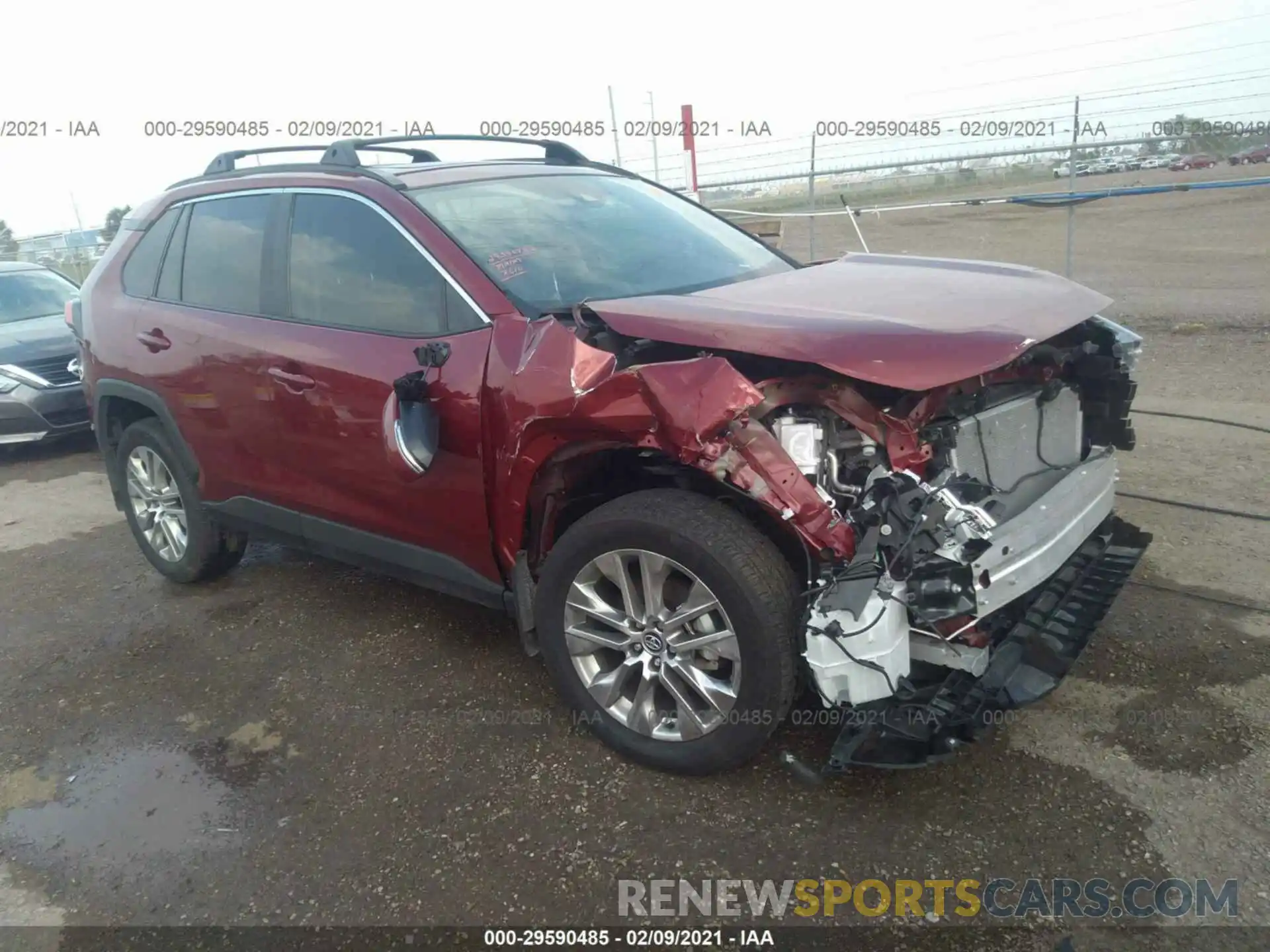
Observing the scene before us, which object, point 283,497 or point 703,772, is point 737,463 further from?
point 283,497

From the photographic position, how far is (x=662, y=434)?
8.51ft

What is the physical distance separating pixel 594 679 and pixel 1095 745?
1.60m

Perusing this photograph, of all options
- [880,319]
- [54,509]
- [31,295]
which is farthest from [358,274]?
[31,295]

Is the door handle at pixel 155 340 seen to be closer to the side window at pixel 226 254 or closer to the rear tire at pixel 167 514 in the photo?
the side window at pixel 226 254

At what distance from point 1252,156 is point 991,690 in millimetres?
17663

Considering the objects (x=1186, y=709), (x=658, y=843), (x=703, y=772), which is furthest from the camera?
(x=1186, y=709)

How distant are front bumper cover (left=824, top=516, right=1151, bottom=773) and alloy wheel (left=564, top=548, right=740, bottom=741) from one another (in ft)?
1.32

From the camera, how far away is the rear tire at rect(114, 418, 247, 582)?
14.4 ft

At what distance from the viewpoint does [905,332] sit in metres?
2.50

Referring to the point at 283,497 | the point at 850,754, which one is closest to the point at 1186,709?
the point at 850,754

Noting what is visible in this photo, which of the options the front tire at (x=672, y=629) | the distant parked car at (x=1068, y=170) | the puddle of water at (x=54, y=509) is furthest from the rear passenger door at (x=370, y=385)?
the distant parked car at (x=1068, y=170)

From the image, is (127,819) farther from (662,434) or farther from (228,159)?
(228,159)

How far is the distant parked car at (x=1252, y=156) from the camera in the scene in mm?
14211

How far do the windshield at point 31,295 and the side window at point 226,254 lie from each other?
5.69 metres
